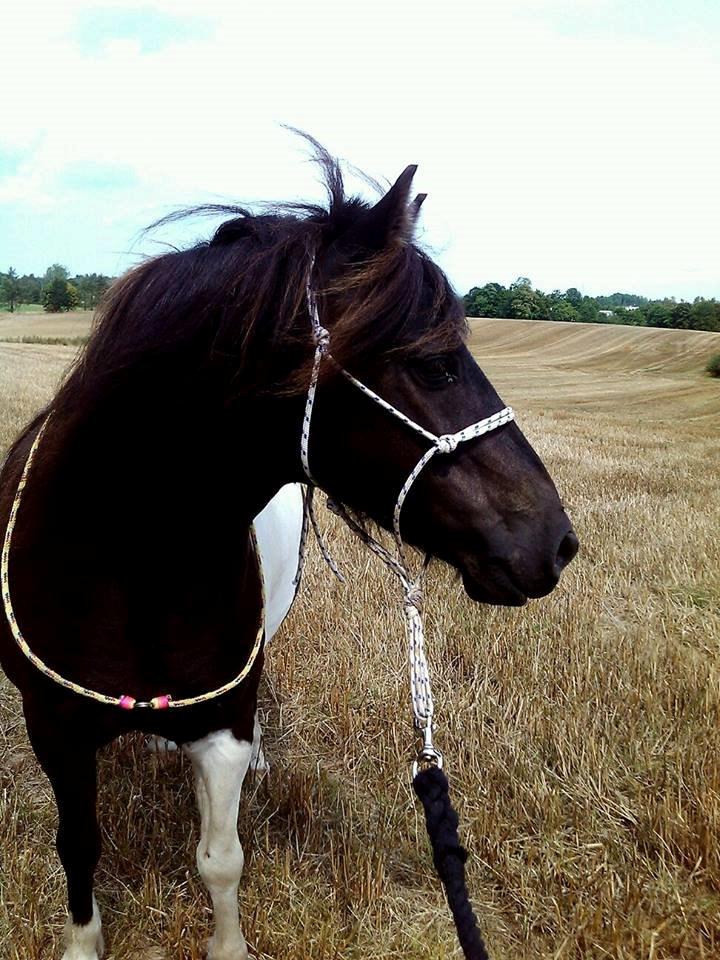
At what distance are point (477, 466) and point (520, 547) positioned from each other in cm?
20

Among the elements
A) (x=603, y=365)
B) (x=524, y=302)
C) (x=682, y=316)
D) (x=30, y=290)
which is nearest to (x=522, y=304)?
(x=524, y=302)

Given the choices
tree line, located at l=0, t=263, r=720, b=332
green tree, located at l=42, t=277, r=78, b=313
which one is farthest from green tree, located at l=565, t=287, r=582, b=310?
green tree, located at l=42, t=277, r=78, b=313

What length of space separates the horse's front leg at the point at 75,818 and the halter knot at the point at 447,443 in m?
1.28

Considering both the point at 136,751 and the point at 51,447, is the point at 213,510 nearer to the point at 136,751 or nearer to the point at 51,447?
the point at 51,447

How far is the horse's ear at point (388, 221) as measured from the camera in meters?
1.53

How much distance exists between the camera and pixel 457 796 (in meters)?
2.87

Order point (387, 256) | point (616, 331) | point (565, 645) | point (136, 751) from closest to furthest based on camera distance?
point (387, 256) → point (136, 751) → point (565, 645) → point (616, 331)

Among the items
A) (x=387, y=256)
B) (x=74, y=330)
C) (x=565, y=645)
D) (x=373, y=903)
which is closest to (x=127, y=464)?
(x=387, y=256)

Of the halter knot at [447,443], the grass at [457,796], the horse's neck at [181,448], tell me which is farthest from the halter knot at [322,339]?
the grass at [457,796]

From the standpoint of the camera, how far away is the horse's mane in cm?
154

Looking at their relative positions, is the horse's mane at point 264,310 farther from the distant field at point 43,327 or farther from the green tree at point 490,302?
the green tree at point 490,302

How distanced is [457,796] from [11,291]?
77364 millimetres

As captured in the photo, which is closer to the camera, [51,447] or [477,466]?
[477,466]

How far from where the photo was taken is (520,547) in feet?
5.17
